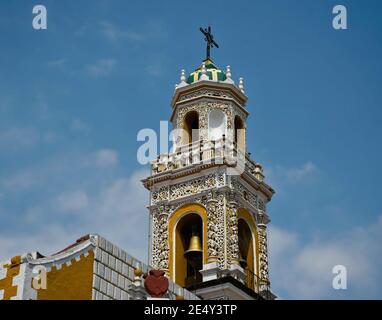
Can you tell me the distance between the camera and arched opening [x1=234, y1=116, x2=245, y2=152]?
40.3 meters

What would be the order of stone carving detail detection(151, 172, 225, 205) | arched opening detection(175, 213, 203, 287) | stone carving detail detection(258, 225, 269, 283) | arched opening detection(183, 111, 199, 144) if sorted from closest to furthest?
arched opening detection(175, 213, 203, 287) → stone carving detail detection(151, 172, 225, 205) → stone carving detail detection(258, 225, 269, 283) → arched opening detection(183, 111, 199, 144)

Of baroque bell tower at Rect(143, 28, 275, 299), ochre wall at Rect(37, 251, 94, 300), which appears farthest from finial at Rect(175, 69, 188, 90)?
ochre wall at Rect(37, 251, 94, 300)

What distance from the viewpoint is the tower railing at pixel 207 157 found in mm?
37844

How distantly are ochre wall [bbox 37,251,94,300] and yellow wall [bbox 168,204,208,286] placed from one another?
1629 centimetres

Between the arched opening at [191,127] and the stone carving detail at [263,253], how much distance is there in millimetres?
4775

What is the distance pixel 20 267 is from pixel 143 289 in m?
2.83

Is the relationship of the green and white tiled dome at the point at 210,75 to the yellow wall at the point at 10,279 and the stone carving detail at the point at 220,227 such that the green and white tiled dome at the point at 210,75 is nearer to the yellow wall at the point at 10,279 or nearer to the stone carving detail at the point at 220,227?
the stone carving detail at the point at 220,227

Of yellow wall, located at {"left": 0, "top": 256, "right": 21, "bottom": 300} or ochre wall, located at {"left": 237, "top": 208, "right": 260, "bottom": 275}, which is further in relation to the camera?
ochre wall, located at {"left": 237, "top": 208, "right": 260, "bottom": 275}

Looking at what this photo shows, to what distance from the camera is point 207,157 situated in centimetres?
3812

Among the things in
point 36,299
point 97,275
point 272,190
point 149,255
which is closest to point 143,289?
point 97,275

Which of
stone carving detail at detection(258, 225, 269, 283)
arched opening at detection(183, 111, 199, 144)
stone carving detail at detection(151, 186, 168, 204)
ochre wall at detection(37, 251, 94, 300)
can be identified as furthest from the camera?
arched opening at detection(183, 111, 199, 144)

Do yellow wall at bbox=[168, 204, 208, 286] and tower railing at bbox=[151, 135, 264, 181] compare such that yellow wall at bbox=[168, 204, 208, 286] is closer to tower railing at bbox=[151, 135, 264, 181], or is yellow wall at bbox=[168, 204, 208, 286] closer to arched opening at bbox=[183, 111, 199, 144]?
tower railing at bbox=[151, 135, 264, 181]

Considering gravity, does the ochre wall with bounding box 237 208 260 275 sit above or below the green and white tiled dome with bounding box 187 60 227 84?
below

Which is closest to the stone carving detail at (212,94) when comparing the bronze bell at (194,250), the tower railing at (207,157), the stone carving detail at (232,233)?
the tower railing at (207,157)
